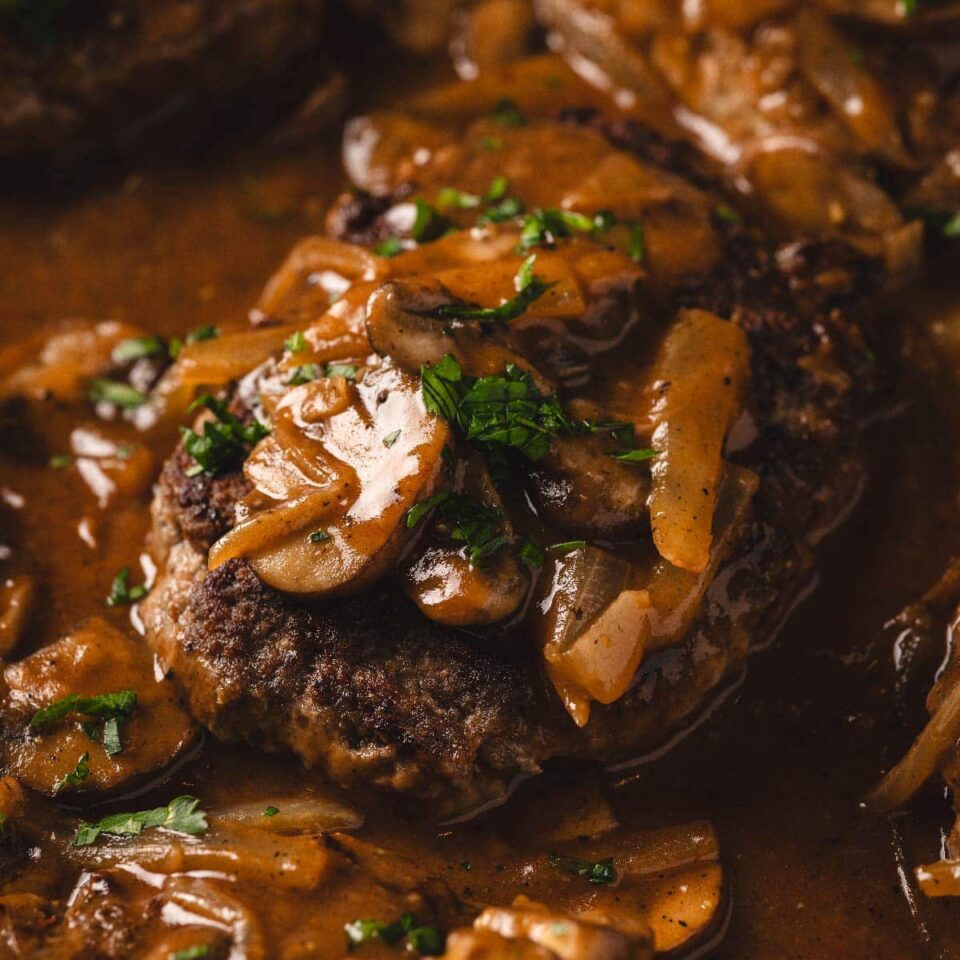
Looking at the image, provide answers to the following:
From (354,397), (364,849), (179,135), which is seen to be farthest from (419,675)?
(179,135)

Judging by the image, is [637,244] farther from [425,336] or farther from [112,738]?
[112,738]

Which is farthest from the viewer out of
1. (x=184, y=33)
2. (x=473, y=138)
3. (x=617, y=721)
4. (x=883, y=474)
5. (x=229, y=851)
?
(x=184, y=33)

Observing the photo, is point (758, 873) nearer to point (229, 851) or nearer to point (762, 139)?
point (229, 851)

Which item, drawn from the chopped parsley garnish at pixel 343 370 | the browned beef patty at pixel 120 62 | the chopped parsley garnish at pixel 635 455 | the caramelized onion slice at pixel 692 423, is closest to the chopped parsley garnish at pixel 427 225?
the chopped parsley garnish at pixel 343 370

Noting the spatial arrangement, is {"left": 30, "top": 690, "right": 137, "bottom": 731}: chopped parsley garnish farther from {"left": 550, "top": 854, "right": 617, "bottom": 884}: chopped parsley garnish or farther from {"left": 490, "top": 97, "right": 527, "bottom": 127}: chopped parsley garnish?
{"left": 490, "top": 97, "right": 527, "bottom": 127}: chopped parsley garnish

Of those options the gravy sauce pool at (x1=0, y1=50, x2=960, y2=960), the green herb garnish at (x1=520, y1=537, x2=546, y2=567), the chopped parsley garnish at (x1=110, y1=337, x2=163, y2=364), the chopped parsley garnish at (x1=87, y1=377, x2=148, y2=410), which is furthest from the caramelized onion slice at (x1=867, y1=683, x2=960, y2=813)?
the chopped parsley garnish at (x1=110, y1=337, x2=163, y2=364)
